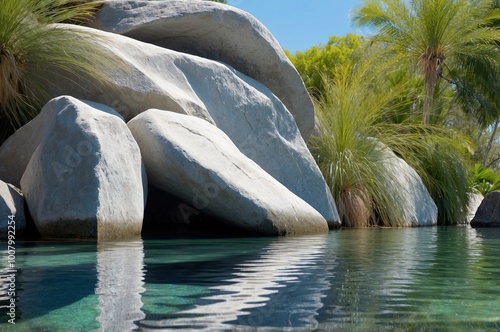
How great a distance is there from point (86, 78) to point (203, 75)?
1.77 m

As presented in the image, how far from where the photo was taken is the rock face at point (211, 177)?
22.2 feet

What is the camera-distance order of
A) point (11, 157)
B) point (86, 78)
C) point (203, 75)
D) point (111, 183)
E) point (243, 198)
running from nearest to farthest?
point (111, 183) → point (243, 198) → point (11, 157) → point (86, 78) → point (203, 75)

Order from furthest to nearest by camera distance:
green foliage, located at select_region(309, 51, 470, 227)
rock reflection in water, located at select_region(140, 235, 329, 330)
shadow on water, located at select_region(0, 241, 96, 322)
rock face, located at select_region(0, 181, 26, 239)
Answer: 1. green foliage, located at select_region(309, 51, 470, 227)
2. rock face, located at select_region(0, 181, 26, 239)
3. shadow on water, located at select_region(0, 241, 96, 322)
4. rock reflection in water, located at select_region(140, 235, 329, 330)

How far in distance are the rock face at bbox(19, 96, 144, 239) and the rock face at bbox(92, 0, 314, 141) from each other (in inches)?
124

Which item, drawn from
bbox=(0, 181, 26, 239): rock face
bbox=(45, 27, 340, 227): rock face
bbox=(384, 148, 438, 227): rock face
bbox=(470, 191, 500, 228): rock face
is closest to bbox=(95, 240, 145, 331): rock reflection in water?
bbox=(0, 181, 26, 239): rock face

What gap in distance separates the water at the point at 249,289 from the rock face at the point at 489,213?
750 centimetres

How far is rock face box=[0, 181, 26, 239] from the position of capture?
6.12 m

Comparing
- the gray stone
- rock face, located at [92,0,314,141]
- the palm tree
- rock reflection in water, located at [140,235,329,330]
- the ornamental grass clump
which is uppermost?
the palm tree

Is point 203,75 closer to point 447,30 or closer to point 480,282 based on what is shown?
point 480,282

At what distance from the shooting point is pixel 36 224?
6207 millimetres

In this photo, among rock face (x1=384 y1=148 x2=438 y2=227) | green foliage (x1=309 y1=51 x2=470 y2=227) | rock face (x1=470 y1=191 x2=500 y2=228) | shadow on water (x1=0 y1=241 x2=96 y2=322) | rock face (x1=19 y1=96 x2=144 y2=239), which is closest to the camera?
shadow on water (x1=0 y1=241 x2=96 y2=322)

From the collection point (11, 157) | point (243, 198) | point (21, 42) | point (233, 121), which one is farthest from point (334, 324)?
point (233, 121)

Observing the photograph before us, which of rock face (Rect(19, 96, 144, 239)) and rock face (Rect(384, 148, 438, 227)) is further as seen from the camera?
rock face (Rect(384, 148, 438, 227))

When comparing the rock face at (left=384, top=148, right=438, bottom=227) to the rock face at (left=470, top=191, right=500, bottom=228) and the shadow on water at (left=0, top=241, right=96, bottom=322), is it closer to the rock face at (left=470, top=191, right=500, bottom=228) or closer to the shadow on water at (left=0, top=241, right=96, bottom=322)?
the rock face at (left=470, top=191, right=500, bottom=228)
